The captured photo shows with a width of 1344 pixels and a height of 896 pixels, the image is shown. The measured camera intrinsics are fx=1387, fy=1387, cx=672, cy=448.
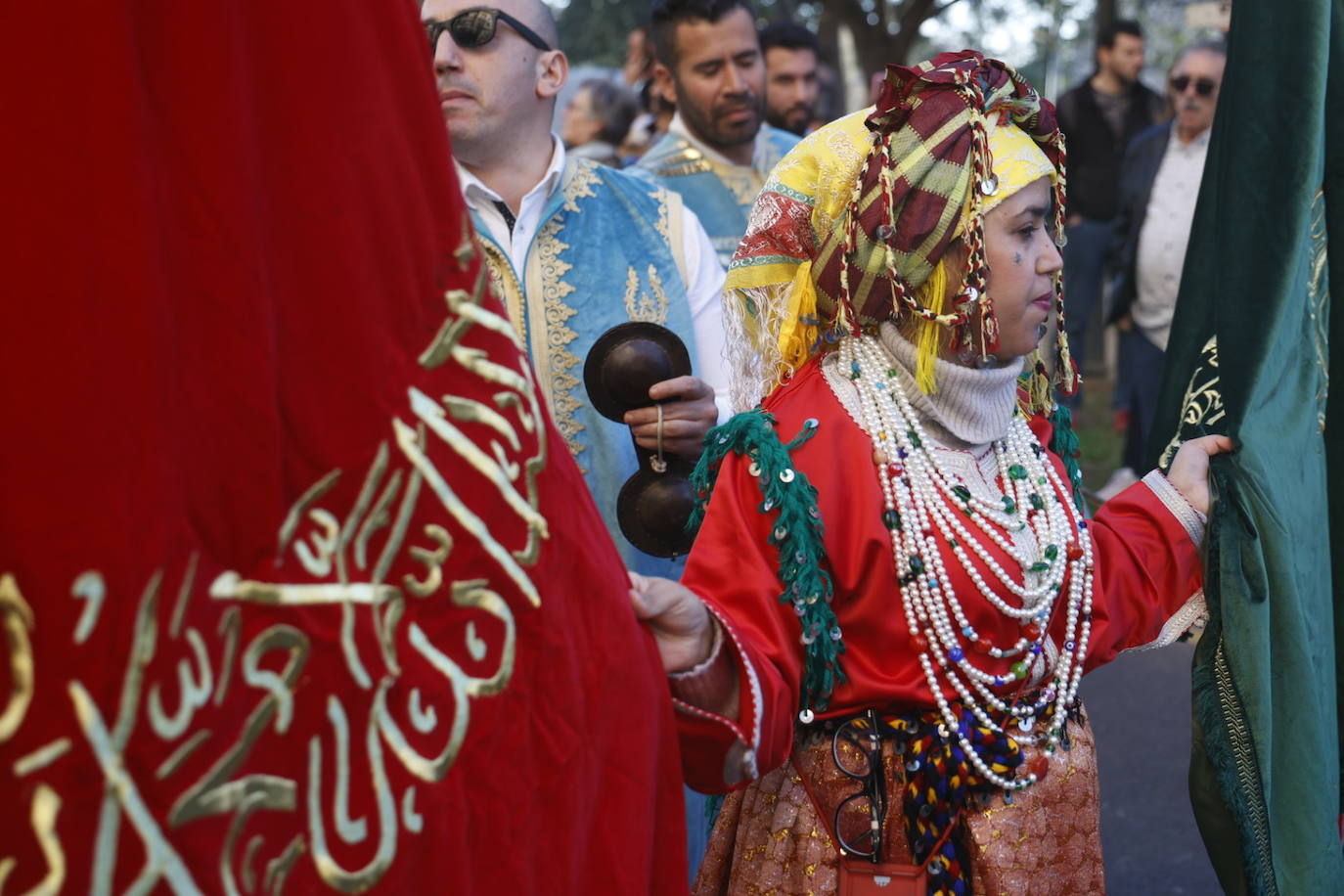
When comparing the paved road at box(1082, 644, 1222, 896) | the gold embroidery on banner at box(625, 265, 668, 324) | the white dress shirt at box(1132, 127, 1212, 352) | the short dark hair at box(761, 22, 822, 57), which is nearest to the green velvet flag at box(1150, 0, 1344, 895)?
the gold embroidery on banner at box(625, 265, 668, 324)

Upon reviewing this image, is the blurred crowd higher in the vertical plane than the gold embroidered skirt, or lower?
higher

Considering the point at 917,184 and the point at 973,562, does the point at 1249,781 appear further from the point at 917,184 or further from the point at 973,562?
the point at 917,184

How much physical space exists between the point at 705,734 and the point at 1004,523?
2.56 feet

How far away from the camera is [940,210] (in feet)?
7.25

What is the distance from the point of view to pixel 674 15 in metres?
5.60

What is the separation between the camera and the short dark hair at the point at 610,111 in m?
8.73

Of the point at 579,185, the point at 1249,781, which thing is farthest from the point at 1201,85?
the point at 1249,781

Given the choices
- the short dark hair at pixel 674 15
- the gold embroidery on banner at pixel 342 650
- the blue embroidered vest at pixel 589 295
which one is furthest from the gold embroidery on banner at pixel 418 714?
the short dark hair at pixel 674 15

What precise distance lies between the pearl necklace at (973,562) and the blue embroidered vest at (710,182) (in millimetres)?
2993

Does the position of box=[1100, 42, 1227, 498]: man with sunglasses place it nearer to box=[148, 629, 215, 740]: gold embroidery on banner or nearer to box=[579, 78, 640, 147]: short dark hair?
box=[579, 78, 640, 147]: short dark hair

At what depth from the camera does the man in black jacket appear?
9.91 metres

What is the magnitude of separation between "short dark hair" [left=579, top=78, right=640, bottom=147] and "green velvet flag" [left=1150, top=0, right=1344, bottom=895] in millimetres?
6323

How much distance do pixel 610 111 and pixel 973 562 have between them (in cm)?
693

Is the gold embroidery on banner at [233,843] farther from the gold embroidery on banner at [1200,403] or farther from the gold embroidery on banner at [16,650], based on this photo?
the gold embroidery on banner at [1200,403]
